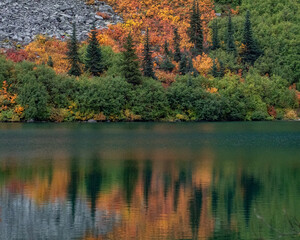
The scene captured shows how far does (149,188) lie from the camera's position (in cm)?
2894

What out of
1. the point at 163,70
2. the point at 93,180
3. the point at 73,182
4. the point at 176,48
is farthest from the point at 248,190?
the point at 176,48

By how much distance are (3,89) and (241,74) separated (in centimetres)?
3473

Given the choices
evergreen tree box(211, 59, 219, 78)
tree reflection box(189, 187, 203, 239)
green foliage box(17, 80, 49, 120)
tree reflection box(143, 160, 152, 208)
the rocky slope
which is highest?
the rocky slope

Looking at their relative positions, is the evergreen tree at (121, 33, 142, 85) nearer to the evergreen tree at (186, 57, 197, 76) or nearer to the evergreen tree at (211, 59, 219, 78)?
the evergreen tree at (186, 57, 197, 76)

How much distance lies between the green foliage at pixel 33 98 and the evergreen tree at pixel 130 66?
39.1 ft

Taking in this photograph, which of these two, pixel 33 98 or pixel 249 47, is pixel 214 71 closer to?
pixel 249 47

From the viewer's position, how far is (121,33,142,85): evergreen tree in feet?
266

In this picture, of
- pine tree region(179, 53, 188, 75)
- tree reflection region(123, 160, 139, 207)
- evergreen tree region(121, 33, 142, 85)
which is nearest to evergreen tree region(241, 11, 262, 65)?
pine tree region(179, 53, 188, 75)

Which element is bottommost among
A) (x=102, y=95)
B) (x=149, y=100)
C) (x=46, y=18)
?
(x=149, y=100)

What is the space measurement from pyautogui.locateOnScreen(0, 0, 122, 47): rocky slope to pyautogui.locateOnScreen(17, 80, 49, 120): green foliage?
52.8ft

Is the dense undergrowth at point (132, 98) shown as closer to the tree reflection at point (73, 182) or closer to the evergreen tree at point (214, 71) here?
the evergreen tree at point (214, 71)

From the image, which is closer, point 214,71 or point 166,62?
point 166,62

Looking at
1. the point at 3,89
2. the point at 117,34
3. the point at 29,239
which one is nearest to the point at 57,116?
the point at 3,89

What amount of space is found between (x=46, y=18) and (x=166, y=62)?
2314cm
